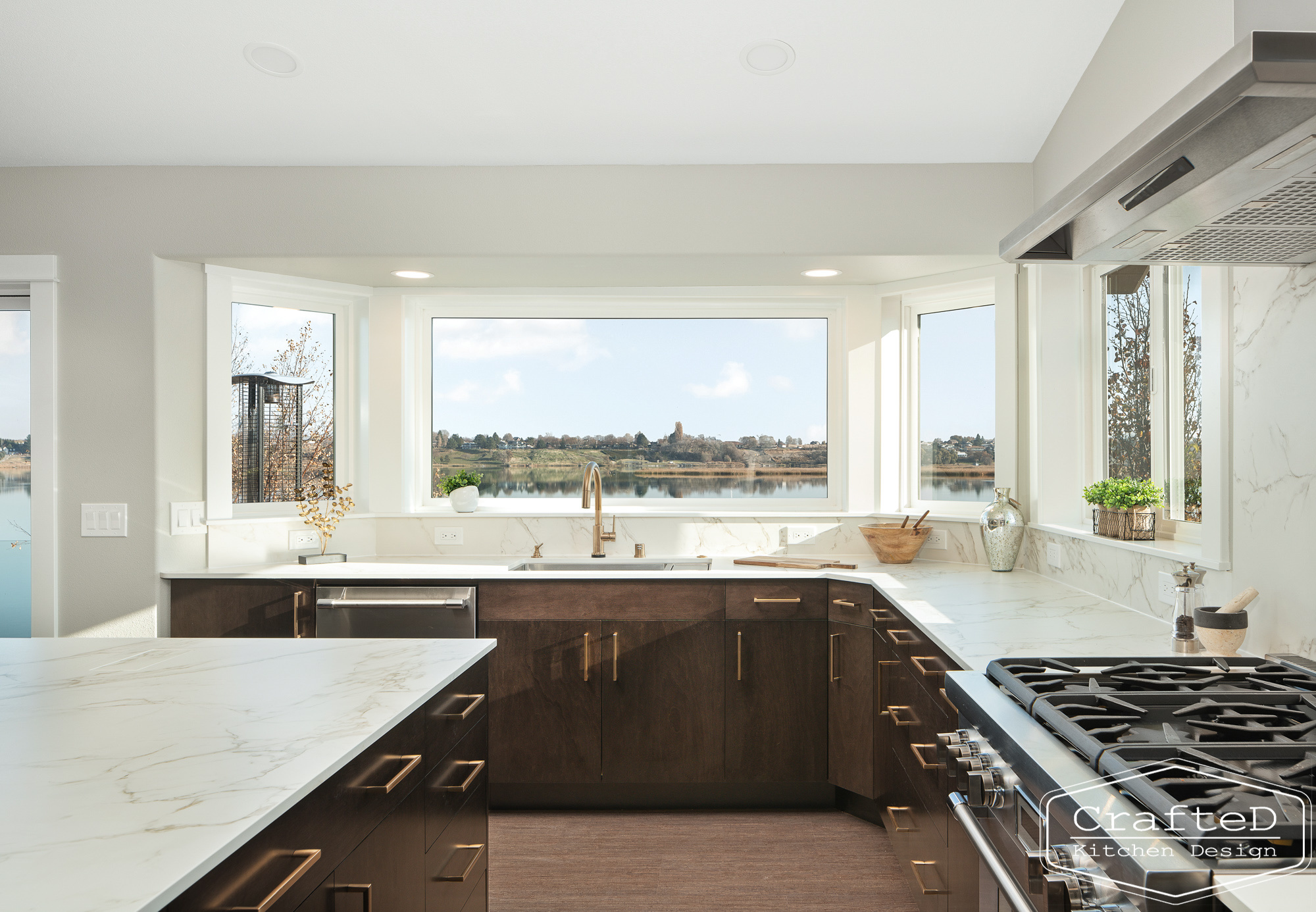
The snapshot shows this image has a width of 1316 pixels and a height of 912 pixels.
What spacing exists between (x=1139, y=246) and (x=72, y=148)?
3450mm

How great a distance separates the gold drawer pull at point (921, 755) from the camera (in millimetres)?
1942

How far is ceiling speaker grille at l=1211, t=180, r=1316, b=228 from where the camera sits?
1.14 metres

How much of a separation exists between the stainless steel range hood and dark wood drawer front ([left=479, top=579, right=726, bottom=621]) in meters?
1.70

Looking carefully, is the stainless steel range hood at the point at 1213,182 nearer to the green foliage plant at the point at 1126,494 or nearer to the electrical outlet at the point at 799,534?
the green foliage plant at the point at 1126,494

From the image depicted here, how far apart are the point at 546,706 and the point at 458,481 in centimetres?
119

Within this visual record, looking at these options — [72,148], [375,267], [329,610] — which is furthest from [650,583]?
[72,148]

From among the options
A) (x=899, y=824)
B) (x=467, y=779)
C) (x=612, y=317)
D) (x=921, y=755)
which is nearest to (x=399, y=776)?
(x=467, y=779)

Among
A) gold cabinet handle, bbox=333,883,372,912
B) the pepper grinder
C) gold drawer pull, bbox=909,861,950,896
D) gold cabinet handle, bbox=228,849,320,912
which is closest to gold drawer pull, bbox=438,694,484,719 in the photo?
gold cabinet handle, bbox=333,883,372,912

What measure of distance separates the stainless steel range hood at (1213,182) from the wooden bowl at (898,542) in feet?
5.73

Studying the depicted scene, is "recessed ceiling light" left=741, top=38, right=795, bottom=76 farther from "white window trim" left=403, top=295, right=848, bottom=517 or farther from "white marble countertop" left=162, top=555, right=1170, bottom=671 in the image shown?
"white marble countertop" left=162, top=555, right=1170, bottom=671

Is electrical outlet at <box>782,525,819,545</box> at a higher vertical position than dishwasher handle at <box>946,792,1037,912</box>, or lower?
higher

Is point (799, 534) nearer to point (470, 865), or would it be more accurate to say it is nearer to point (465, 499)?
point (465, 499)

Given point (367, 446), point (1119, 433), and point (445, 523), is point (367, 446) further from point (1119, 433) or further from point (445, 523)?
point (1119, 433)

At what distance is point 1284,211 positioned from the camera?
123 centimetres
